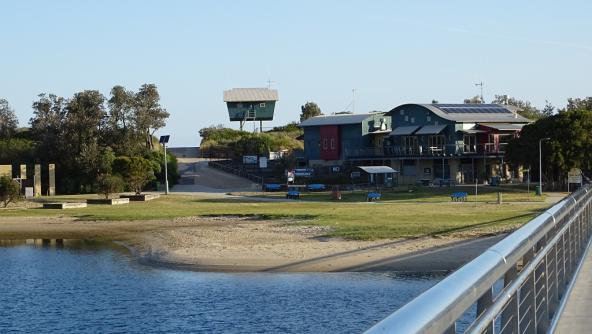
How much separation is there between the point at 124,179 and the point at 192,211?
53.4 feet

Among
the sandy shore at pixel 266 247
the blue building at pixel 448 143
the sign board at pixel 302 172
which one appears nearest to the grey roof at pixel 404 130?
the blue building at pixel 448 143

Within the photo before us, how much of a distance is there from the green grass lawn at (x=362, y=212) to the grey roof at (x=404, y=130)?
19319 mm

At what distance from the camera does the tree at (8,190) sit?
7412 cm

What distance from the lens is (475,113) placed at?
10112cm

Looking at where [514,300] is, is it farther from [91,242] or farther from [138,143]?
[138,143]

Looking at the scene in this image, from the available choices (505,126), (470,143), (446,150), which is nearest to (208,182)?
(446,150)

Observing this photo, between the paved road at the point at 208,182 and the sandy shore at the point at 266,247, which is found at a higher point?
the paved road at the point at 208,182

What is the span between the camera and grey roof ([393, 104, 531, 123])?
326 feet

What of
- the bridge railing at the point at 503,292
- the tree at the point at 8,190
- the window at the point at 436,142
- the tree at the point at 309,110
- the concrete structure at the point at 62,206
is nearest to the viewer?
the bridge railing at the point at 503,292

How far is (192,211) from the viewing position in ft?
227

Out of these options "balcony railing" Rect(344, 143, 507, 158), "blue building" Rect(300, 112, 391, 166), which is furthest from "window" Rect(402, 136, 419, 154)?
→ "blue building" Rect(300, 112, 391, 166)

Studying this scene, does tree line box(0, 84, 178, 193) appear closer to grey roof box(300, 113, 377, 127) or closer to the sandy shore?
grey roof box(300, 113, 377, 127)

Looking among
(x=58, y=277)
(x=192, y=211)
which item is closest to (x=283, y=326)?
(x=58, y=277)

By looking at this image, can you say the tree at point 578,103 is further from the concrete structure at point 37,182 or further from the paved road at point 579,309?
the paved road at point 579,309
